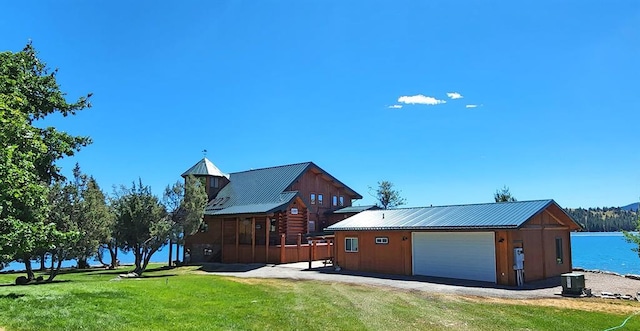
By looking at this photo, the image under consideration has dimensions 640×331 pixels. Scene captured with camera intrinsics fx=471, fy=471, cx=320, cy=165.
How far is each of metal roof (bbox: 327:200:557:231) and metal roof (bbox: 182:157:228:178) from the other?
17.0 meters

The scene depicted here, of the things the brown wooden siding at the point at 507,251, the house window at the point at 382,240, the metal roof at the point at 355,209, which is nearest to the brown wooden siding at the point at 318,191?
the metal roof at the point at 355,209

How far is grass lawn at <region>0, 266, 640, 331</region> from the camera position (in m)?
10.6

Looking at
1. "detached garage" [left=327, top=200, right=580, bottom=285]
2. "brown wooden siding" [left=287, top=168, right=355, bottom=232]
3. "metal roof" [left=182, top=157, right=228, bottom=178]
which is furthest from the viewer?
"metal roof" [left=182, top=157, right=228, bottom=178]

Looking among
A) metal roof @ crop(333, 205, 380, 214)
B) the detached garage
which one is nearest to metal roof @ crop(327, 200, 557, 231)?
the detached garage

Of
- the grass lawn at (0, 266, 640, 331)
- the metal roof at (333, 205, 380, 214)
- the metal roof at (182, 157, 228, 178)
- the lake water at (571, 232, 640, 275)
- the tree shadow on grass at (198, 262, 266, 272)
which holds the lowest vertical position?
the lake water at (571, 232, 640, 275)

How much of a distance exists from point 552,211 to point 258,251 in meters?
18.1

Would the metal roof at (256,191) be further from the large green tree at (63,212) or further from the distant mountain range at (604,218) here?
the distant mountain range at (604,218)

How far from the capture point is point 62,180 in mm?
21766

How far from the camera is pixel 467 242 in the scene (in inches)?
824

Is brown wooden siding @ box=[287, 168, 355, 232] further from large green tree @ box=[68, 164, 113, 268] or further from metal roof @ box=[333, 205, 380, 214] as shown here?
large green tree @ box=[68, 164, 113, 268]

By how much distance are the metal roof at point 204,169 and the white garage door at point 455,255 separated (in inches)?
879

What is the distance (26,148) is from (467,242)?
17135mm

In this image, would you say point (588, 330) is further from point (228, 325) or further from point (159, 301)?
point (159, 301)

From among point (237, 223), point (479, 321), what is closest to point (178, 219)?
point (237, 223)
